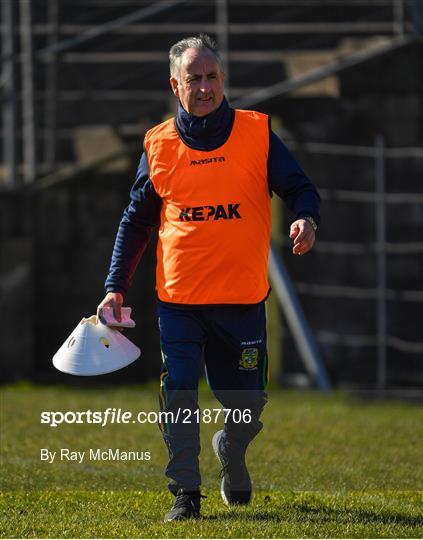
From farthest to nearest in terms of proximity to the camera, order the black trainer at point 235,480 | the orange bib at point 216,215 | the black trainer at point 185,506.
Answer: the black trainer at point 235,480, the orange bib at point 216,215, the black trainer at point 185,506

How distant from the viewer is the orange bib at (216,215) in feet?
20.6

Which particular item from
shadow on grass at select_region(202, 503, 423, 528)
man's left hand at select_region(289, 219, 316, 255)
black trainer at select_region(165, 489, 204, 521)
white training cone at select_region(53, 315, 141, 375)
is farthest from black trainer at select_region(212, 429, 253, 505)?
man's left hand at select_region(289, 219, 316, 255)

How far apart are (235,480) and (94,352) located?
2.81 feet

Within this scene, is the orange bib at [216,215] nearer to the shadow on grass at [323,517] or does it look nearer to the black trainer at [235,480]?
the black trainer at [235,480]

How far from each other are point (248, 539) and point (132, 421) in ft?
14.2

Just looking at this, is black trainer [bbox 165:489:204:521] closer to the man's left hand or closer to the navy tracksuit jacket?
the navy tracksuit jacket

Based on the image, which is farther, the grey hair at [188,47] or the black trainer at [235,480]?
the black trainer at [235,480]

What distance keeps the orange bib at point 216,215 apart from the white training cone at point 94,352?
0.92 ft

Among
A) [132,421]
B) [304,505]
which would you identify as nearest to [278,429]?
[132,421]

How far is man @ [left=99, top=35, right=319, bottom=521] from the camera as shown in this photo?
6238 mm

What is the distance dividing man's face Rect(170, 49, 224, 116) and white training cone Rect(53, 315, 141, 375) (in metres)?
0.98

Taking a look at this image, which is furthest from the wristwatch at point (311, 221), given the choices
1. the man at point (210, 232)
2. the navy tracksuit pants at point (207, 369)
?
the navy tracksuit pants at point (207, 369)

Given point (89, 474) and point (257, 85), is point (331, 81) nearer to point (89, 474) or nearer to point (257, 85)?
point (257, 85)

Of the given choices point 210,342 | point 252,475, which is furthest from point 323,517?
point 252,475
